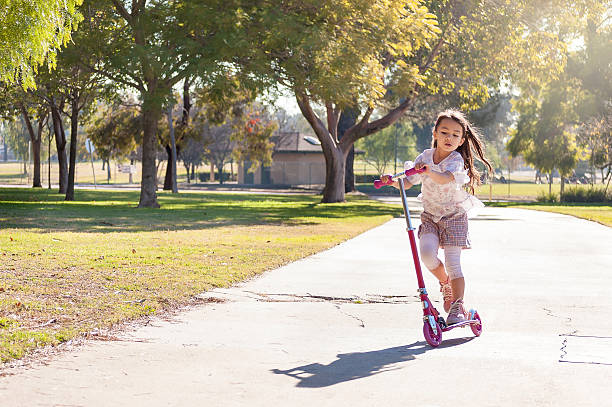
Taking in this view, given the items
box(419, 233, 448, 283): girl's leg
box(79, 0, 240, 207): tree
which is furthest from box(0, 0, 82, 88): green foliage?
box(79, 0, 240, 207): tree

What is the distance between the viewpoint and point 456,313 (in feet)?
22.6

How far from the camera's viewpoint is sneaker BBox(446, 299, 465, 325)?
22.5 ft

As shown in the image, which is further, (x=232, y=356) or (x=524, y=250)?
(x=524, y=250)

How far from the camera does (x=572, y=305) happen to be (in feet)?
28.6

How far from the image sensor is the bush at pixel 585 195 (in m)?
45.3

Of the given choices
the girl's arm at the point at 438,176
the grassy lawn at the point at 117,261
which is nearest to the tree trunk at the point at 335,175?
the grassy lawn at the point at 117,261

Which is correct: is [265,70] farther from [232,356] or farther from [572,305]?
[232,356]

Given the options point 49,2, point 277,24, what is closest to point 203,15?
point 277,24

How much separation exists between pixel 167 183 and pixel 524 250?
1596 inches

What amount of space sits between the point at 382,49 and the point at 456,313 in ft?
63.0

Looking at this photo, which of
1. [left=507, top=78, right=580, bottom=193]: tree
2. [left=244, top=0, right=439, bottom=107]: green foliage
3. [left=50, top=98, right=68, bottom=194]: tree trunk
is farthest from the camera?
[left=507, top=78, right=580, bottom=193]: tree

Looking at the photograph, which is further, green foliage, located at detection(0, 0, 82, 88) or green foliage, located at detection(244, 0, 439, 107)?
green foliage, located at detection(244, 0, 439, 107)

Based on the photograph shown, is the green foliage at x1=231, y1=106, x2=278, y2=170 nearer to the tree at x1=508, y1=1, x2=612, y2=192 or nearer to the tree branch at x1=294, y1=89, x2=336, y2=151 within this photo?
the tree branch at x1=294, y1=89, x2=336, y2=151

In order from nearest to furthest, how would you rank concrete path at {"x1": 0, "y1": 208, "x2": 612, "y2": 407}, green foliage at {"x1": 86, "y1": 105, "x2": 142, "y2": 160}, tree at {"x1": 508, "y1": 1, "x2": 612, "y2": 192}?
concrete path at {"x1": 0, "y1": 208, "x2": 612, "y2": 407} < tree at {"x1": 508, "y1": 1, "x2": 612, "y2": 192} < green foliage at {"x1": 86, "y1": 105, "x2": 142, "y2": 160}
